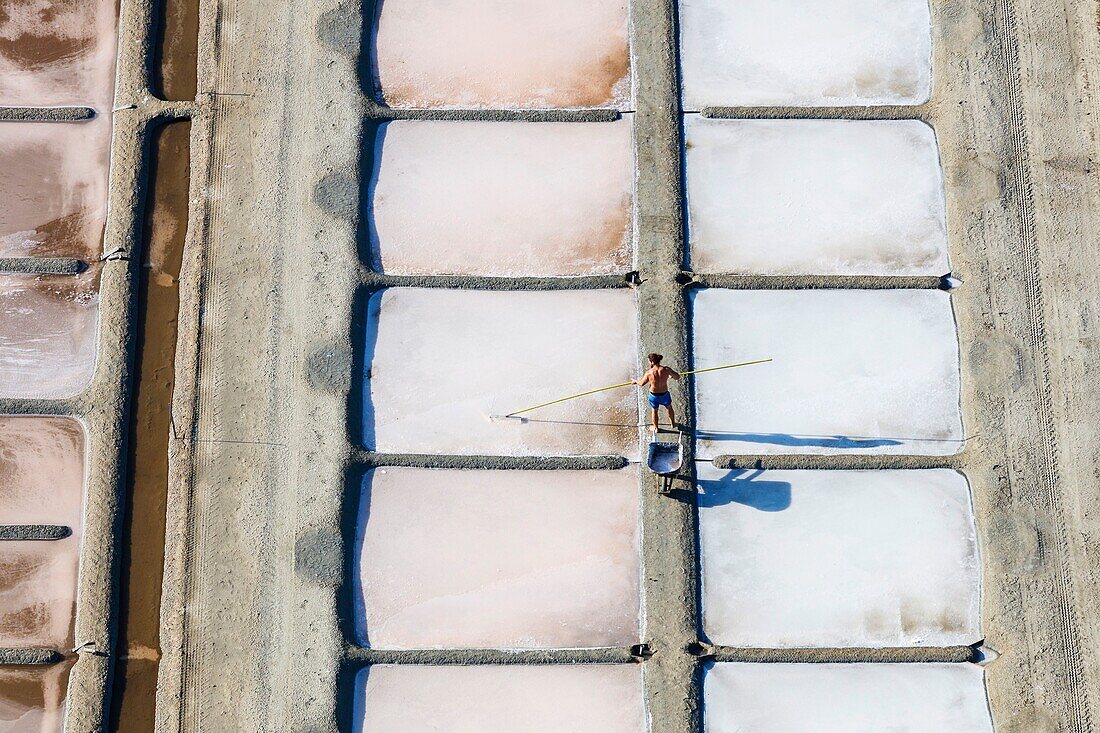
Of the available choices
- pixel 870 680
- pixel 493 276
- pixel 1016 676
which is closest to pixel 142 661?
pixel 493 276

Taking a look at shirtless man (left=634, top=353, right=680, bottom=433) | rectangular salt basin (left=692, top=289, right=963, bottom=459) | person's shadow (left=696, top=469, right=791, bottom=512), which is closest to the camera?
shirtless man (left=634, top=353, right=680, bottom=433)

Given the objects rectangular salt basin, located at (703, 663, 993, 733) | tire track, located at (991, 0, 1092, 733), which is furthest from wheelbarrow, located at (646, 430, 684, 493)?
tire track, located at (991, 0, 1092, 733)

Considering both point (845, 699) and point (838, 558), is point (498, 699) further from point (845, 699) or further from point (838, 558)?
point (838, 558)

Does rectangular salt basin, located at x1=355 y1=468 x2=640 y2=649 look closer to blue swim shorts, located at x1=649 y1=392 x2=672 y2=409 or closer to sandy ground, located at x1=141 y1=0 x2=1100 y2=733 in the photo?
sandy ground, located at x1=141 y1=0 x2=1100 y2=733

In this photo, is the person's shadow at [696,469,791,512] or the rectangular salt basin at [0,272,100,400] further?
the rectangular salt basin at [0,272,100,400]

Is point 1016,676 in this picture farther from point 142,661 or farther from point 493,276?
point 142,661

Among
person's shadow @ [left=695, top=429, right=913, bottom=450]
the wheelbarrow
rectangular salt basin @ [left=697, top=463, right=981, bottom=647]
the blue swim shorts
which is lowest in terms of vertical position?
rectangular salt basin @ [left=697, top=463, right=981, bottom=647]

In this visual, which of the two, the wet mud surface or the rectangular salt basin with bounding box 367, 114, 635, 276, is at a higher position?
the rectangular salt basin with bounding box 367, 114, 635, 276
